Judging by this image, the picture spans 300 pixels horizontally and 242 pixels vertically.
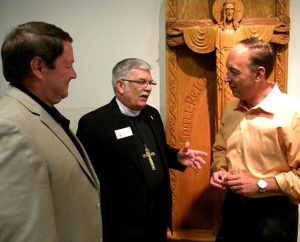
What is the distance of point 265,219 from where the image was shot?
4.89 feet

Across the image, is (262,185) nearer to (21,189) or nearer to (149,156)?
(149,156)

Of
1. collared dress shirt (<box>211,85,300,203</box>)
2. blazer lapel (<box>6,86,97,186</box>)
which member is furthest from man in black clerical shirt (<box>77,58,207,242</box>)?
blazer lapel (<box>6,86,97,186</box>)

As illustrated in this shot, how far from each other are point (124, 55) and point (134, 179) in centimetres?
98

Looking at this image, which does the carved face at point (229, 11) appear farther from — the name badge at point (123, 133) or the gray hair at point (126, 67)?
the name badge at point (123, 133)

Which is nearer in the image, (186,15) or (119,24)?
(186,15)

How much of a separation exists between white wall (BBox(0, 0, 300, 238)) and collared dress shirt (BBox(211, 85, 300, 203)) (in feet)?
2.56

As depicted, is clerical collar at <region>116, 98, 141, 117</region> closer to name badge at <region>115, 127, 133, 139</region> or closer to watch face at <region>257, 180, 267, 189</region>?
name badge at <region>115, 127, 133, 139</region>

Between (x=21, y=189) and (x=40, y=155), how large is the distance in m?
0.11

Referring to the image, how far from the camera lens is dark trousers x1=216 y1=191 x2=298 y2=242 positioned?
1.49 metres

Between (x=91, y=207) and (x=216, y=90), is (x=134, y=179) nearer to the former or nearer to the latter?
(x=91, y=207)

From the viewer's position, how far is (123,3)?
2246mm

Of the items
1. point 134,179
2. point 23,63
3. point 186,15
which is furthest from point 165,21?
point 23,63

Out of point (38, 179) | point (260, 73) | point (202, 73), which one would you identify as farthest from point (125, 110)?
point (38, 179)

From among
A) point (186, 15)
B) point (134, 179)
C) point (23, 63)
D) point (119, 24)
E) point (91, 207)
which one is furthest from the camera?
point (119, 24)
